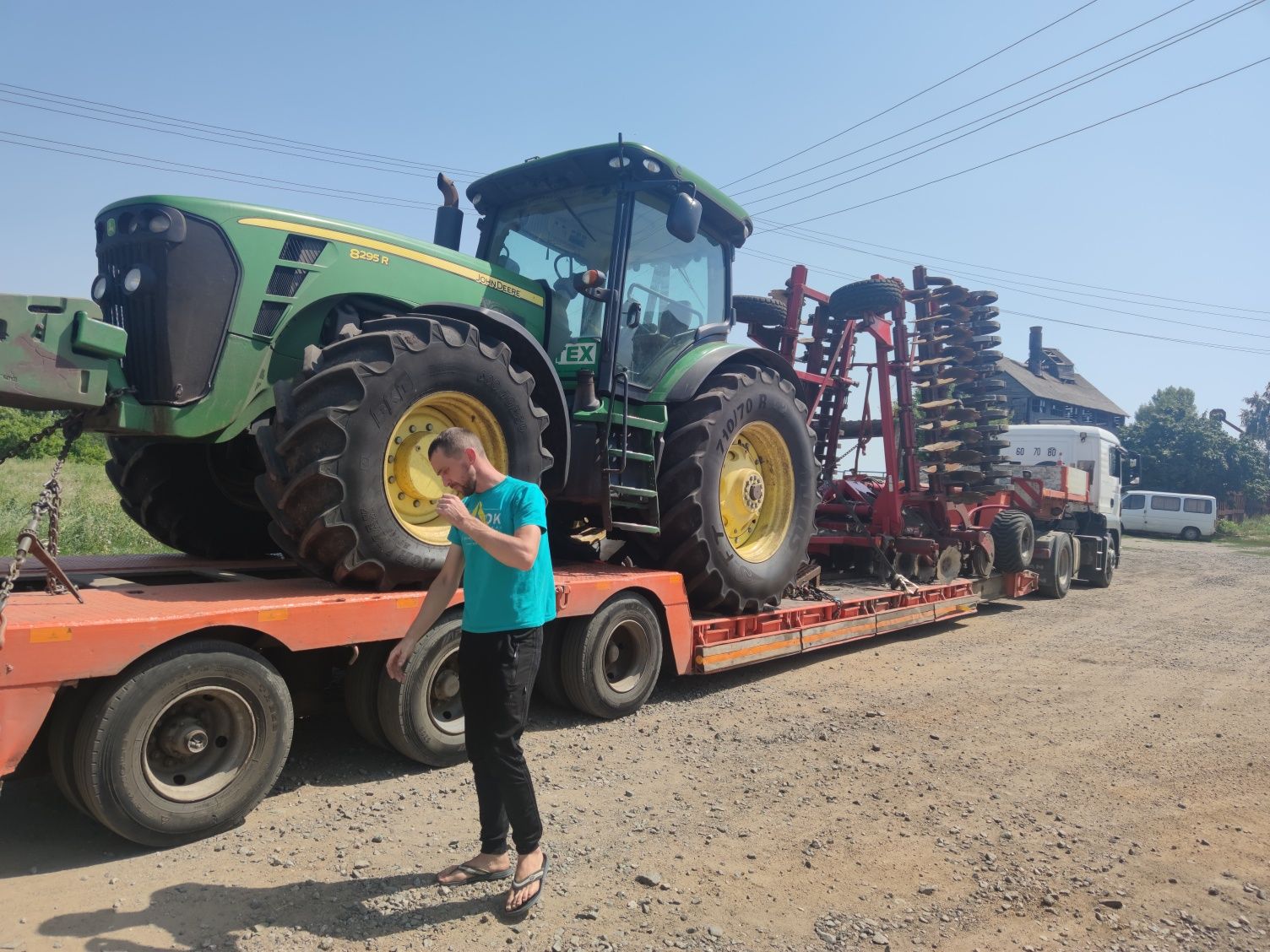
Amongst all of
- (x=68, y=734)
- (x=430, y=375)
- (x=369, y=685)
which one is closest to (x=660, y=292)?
(x=430, y=375)

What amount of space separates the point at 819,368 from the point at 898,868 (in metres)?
6.92

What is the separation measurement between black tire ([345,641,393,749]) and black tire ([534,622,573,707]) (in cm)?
118

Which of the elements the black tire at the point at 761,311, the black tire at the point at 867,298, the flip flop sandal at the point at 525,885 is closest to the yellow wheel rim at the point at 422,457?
the flip flop sandal at the point at 525,885

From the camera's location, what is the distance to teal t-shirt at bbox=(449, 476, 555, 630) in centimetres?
318

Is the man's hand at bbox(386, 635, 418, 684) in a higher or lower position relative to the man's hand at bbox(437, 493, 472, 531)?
lower

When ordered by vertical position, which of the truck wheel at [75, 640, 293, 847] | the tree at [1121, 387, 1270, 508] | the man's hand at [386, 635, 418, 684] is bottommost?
the truck wheel at [75, 640, 293, 847]

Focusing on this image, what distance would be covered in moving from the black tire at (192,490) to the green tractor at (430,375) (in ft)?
0.05

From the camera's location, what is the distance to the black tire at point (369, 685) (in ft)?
14.0

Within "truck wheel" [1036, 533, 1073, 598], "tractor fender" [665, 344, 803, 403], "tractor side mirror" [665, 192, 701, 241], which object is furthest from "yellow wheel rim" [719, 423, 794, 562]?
"truck wheel" [1036, 533, 1073, 598]

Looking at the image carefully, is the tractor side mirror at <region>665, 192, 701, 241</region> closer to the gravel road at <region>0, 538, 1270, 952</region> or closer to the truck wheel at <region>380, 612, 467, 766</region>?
the truck wheel at <region>380, 612, 467, 766</region>

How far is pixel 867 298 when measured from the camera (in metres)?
9.43

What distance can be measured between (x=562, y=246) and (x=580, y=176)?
0.46m

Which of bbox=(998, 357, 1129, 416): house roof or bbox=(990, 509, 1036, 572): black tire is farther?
bbox=(998, 357, 1129, 416): house roof

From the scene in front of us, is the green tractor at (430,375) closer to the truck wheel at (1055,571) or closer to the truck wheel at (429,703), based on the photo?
the truck wheel at (429,703)
